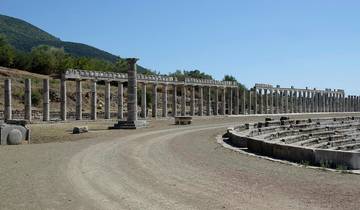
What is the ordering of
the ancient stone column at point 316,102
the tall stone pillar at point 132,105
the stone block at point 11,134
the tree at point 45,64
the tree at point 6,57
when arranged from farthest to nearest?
the tree at point 45,64 → the ancient stone column at point 316,102 → the tree at point 6,57 → the tall stone pillar at point 132,105 → the stone block at point 11,134

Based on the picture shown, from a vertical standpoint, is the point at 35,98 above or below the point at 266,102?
above

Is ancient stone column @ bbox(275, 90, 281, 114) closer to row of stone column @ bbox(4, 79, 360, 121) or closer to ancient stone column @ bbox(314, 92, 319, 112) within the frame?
row of stone column @ bbox(4, 79, 360, 121)

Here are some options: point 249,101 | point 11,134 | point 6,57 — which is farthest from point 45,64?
point 11,134

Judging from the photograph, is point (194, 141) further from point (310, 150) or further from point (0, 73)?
point (0, 73)

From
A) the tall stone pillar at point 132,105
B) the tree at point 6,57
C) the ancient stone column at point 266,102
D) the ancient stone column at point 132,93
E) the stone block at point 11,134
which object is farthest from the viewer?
the tree at point 6,57

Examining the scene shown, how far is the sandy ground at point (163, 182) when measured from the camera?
34.6ft

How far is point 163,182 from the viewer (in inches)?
516

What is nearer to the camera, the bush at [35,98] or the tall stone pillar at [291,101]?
the bush at [35,98]

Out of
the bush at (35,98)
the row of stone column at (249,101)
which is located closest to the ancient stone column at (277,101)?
the row of stone column at (249,101)

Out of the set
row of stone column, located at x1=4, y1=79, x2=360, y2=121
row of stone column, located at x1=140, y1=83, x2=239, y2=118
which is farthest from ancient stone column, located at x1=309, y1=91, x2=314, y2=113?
row of stone column, located at x1=140, y1=83, x2=239, y2=118

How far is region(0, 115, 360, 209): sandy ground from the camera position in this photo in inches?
415

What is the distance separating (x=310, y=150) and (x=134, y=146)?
351 inches

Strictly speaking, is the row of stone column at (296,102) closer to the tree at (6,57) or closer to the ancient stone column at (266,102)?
the ancient stone column at (266,102)

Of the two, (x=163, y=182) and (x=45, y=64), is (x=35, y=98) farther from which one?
(x=163, y=182)
